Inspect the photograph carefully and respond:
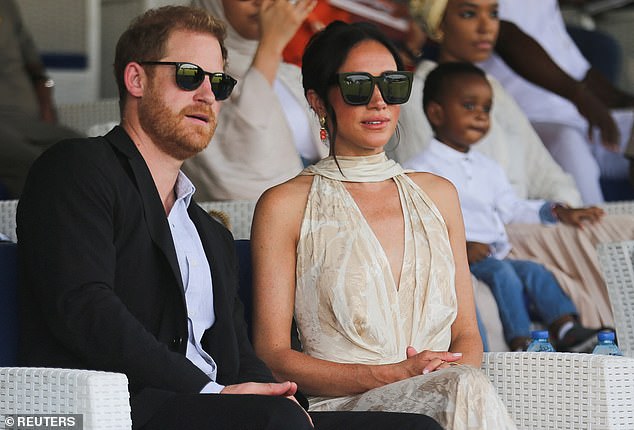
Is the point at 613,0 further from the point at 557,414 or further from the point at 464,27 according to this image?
the point at 557,414

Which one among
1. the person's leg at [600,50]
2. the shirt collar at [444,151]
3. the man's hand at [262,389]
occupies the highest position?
the man's hand at [262,389]

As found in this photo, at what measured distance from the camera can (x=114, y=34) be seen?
6.68 meters

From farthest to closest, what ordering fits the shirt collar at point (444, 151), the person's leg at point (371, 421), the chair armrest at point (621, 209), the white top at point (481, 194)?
the chair armrest at point (621, 209) < the shirt collar at point (444, 151) < the white top at point (481, 194) < the person's leg at point (371, 421)

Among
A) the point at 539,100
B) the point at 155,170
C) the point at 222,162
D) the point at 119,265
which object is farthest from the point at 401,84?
the point at 539,100

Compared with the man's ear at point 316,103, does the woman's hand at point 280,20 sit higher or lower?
lower

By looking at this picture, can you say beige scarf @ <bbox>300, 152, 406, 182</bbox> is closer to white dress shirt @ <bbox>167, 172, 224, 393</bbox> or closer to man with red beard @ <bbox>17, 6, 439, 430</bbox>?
man with red beard @ <bbox>17, 6, 439, 430</bbox>

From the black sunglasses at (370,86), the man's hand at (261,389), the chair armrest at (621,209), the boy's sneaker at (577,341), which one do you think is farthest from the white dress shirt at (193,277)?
the chair armrest at (621,209)

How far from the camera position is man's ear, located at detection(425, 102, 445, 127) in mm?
5543

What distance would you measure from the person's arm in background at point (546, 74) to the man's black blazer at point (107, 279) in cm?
391

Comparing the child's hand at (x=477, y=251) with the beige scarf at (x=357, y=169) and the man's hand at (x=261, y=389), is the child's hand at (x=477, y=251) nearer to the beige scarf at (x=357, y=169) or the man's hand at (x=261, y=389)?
the beige scarf at (x=357, y=169)

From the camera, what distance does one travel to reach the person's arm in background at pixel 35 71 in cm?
577

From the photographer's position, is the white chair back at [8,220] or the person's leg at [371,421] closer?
the person's leg at [371,421]

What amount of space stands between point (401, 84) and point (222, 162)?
173 centimetres

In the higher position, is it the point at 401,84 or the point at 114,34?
the point at 401,84
